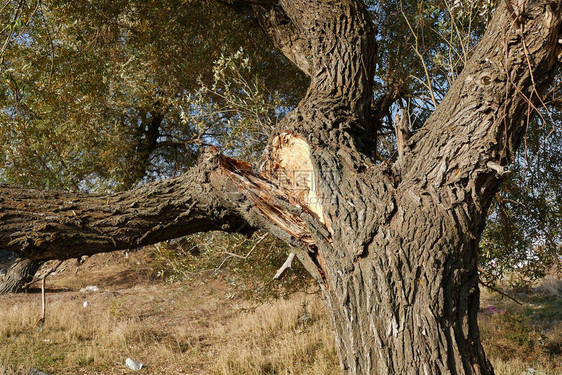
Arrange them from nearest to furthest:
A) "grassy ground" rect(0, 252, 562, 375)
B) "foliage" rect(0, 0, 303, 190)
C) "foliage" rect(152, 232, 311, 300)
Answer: "foliage" rect(152, 232, 311, 300)
"foliage" rect(0, 0, 303, 190)
"grassy ground" rect(0, 252, 562, 375)

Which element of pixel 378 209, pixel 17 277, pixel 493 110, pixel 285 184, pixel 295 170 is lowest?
pixel 17 277

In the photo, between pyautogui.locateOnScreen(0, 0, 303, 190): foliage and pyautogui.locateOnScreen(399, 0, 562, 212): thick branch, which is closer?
pyautogui.locateOnScreen(399, 0, 562, 212): thick branch

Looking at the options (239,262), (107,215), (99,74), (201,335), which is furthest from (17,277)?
(107,215)

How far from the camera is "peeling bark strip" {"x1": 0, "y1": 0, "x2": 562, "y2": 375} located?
254 centimetres

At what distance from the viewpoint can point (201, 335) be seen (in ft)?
26.1

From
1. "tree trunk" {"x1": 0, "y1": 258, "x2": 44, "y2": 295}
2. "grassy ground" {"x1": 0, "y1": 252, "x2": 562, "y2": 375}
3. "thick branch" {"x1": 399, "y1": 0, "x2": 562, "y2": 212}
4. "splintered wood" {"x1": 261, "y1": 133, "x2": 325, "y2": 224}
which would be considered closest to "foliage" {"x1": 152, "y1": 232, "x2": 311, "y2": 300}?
"grassy ground" {"x1": 0, "y1": 252, "x2": 562, "y2": 375}

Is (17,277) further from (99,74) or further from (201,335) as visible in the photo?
(99,74)

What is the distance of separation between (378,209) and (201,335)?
6.15 meters

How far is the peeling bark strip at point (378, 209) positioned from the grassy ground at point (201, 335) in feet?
9.51

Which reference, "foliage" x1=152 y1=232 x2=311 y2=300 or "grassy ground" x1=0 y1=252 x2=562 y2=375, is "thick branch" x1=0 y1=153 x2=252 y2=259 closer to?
"foliage" x1=152 y1=232 x2=311 y2=300

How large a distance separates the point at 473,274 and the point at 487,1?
2.68m

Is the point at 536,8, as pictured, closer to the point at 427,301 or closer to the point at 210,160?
the point at 427,301

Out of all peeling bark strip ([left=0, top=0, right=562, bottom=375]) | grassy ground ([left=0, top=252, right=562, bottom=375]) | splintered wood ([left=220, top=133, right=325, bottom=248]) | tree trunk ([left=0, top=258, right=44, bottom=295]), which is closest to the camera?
peeling bark strip ([left=0, top=0, right=562, bottom=375])

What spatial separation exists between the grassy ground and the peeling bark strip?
2.90 metres
